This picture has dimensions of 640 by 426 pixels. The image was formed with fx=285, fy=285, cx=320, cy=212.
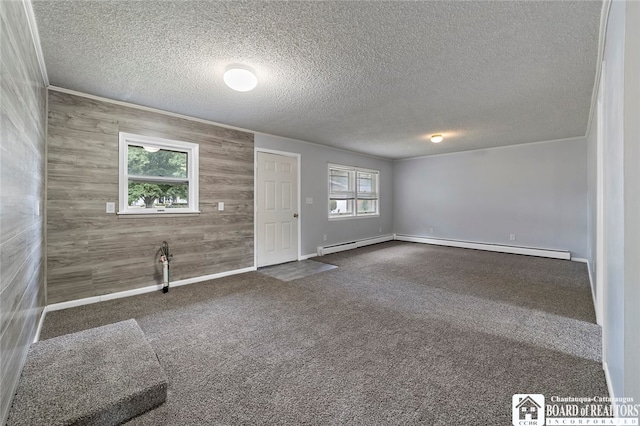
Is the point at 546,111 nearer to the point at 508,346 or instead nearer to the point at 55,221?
the point at 508,346

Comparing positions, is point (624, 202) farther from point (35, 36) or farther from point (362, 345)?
point (35, 36)

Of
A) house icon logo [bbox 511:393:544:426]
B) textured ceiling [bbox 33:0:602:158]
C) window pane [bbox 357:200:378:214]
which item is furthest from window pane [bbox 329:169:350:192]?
house icon logo [bbox 511:393:544:426]

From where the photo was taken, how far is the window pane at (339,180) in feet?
21.7

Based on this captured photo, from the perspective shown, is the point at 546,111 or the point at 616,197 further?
the point at 546,111

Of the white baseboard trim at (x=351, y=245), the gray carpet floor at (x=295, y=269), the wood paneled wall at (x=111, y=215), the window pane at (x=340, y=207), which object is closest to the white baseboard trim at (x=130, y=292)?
the wood paneled wall at (x=111, y=215)

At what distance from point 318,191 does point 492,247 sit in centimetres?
415

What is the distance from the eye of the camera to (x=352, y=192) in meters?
7.12

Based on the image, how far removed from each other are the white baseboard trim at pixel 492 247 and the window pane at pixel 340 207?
2008mm

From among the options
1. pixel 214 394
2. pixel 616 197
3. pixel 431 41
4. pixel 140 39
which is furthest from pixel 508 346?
pixel 140 39

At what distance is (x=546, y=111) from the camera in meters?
3.82

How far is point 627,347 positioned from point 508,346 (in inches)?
45.2

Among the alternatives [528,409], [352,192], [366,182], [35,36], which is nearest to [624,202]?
[528,409]

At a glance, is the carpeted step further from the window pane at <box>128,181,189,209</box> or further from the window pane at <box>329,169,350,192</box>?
the window pane at <box>329,169,350,192</box>

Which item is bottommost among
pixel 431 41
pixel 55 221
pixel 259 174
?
pixel 55 221
